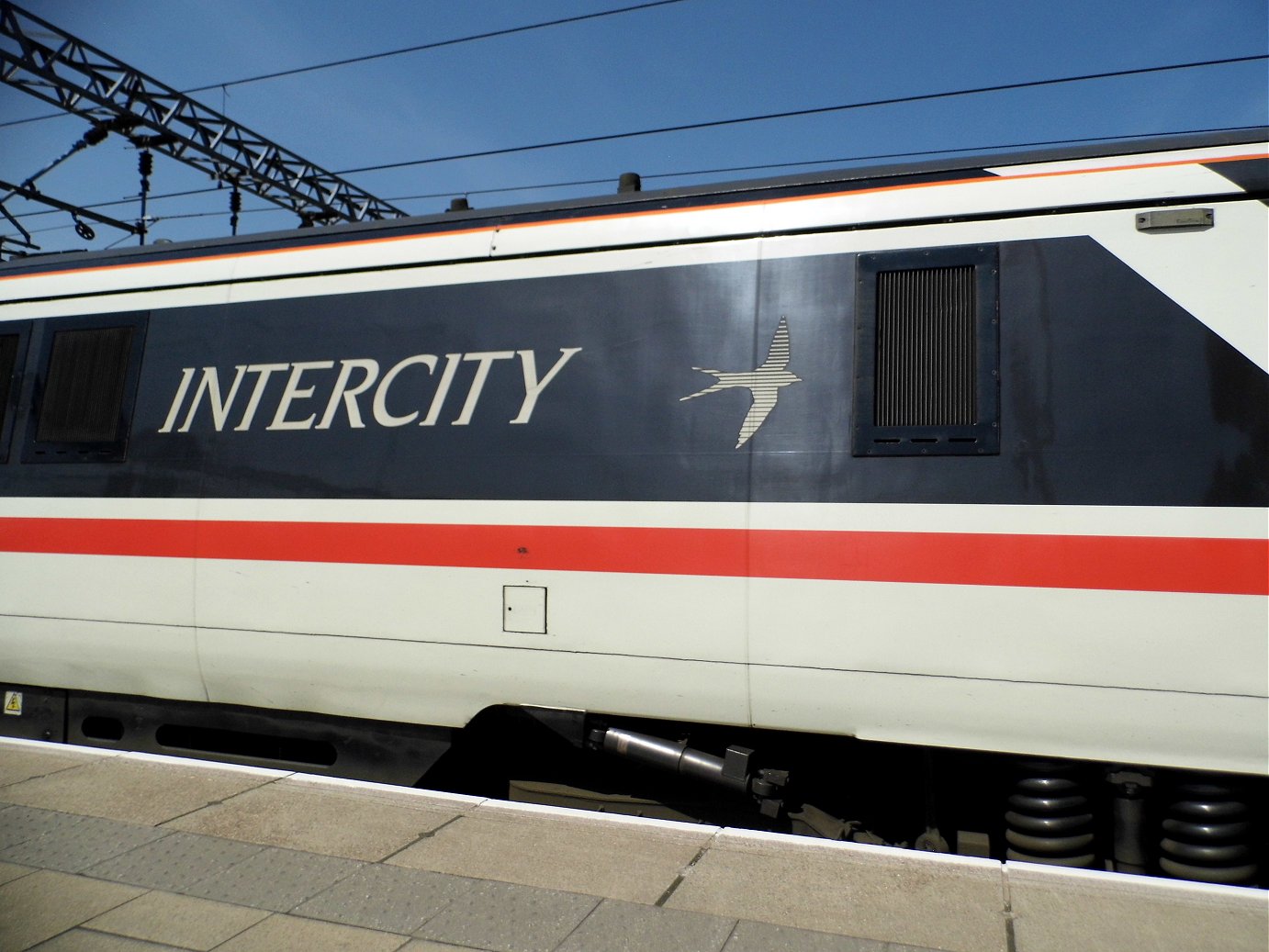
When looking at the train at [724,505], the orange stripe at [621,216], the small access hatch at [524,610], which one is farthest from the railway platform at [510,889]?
the orange stripe at [621,216]

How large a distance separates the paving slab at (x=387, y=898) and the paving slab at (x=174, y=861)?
1.84 ft

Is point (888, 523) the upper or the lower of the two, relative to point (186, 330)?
lower

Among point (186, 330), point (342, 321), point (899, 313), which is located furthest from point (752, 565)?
point (186, 330)

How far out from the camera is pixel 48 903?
3383 millimetres

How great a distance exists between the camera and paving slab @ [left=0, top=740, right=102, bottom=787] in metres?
4.82

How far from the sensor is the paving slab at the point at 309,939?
307cm

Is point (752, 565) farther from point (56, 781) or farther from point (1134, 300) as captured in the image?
point (56, 781)

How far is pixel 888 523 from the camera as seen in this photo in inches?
147

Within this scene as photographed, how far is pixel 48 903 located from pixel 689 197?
3781mm

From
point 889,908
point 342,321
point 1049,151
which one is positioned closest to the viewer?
point 889,908

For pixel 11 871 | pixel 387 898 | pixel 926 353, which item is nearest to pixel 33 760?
pixel 11 871

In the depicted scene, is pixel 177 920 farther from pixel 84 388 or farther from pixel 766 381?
pixel 84 388

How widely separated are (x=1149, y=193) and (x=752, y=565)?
6.90ft

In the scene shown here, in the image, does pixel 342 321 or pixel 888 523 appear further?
pixel 342 321
